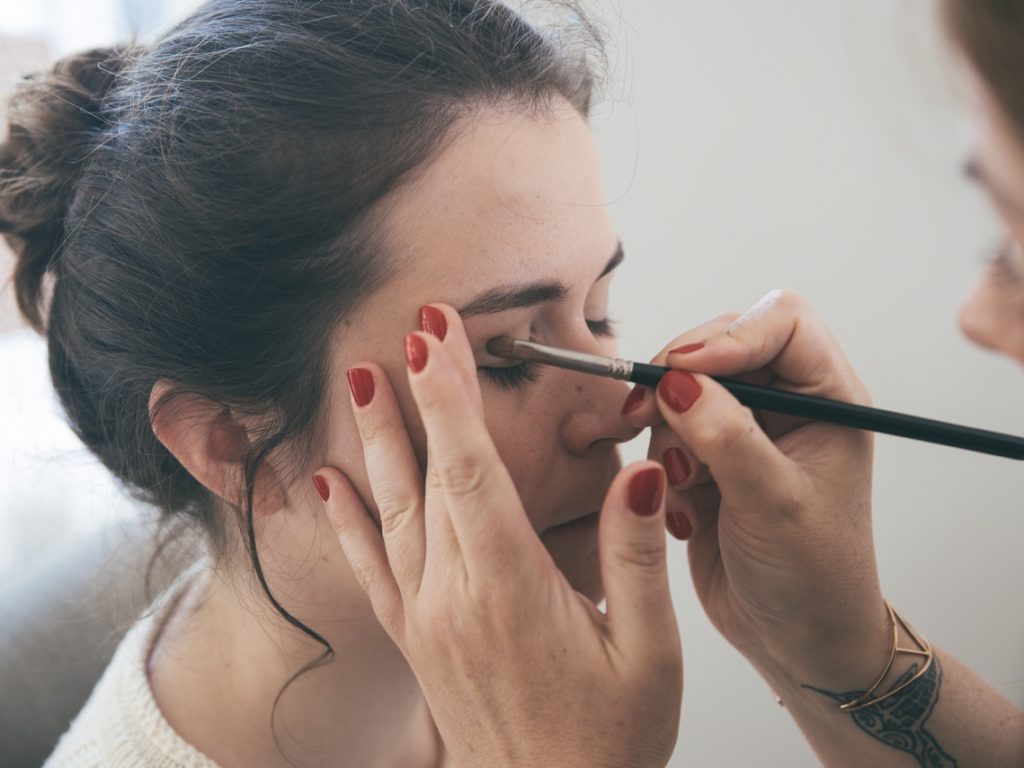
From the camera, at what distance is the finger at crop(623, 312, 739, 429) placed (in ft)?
2.18

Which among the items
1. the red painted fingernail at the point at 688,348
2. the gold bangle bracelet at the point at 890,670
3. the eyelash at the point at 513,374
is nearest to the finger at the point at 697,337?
the red painted fingernail at the point at 688,348

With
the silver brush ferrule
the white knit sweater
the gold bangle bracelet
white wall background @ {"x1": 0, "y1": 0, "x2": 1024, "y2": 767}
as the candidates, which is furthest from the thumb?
white wall background @ {"x1": 0, "y1": 0, "x2": 1024, "y2": 767}

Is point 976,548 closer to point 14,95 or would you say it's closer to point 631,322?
point 631,322

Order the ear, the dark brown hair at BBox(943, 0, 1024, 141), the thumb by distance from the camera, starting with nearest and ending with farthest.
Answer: the dark brown hair at BBox(943, 0, 1024, 141), the thumb, the ear

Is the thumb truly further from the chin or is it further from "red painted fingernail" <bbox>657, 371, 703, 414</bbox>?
the chin

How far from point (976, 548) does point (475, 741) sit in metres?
0.94

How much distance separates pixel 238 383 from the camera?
28.1 inches

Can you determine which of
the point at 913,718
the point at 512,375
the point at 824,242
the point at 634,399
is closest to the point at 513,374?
the point at 512,375

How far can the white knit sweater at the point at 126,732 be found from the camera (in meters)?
0.83

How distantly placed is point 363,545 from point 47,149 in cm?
48

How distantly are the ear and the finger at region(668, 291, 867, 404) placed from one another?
38 centimetres

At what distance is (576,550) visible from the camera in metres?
0.79

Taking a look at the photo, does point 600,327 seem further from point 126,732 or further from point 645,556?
point 126,732

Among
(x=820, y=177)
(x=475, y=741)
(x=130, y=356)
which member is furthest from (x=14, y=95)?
(x=820, y=177)
